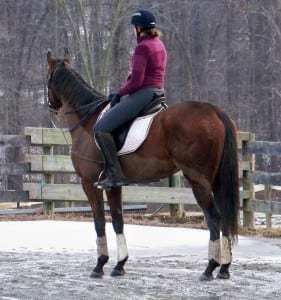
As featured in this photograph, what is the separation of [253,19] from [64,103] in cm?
2760

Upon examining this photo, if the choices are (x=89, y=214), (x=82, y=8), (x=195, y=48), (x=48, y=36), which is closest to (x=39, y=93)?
(x=48, y=36)

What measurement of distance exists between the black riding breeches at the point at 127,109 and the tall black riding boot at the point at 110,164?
75 millimetres

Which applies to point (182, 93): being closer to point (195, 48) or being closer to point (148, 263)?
point (195, 48)

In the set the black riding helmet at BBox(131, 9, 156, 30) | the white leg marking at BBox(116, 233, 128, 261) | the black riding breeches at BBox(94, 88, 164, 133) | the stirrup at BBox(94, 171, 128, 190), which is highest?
the black riding helmet at BBox(131, 9, 156, 30)

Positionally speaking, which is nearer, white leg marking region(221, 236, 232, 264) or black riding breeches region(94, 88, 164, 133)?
white leg marking region(221, 236, 232, 264)

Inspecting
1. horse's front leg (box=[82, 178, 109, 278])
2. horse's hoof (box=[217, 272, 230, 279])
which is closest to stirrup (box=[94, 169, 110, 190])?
horse's front leg (box=[82, 178, 109, 278])

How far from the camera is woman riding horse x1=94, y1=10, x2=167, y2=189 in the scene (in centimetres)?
827

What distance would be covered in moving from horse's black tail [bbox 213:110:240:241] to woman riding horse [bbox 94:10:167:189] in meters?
0.76

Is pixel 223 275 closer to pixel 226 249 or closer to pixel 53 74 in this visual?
pixel 226 249

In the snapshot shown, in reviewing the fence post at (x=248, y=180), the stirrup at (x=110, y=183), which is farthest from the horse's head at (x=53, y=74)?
the fence post at (x=248, y=180)

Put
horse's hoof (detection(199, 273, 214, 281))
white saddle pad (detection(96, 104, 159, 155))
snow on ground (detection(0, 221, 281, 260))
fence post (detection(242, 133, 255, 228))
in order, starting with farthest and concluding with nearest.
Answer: fence post (detection(242, 133, 255, 228)) < snow on ground (detection(0, 221, 281, 260)) < white saddle pad (detection(96, 104, 159, 155)) < horse's hoof (detection(199, 273, 214, 281))

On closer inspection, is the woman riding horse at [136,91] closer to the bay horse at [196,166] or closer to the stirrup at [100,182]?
the stirrup at [100,182]

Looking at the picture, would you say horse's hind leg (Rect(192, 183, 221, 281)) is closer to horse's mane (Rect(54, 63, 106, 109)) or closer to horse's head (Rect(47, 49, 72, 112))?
horse's mane (Rect(54, 63, 106, 109))

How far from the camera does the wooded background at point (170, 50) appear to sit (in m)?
30.5
